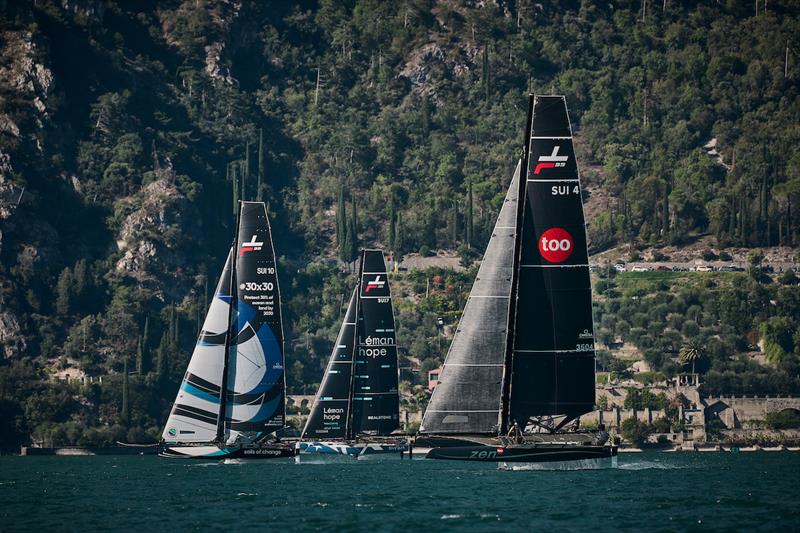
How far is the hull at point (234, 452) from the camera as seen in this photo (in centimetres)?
8981

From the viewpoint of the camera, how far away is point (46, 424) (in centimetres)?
16562

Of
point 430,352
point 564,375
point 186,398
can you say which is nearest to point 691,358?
point 430,352

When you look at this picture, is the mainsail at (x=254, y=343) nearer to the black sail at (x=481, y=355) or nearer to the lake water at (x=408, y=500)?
the lake water at (x=408, y=500)

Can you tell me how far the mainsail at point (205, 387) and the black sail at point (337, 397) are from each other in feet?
34.8

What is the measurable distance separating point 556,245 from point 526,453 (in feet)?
25.2

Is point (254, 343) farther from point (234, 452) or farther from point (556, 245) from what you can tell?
point (556, 245)

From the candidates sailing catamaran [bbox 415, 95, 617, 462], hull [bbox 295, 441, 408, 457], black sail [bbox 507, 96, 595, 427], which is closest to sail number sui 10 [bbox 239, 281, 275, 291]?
hull [bbox 295, 441, 408, 457]

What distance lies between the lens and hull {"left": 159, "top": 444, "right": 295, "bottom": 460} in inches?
3536

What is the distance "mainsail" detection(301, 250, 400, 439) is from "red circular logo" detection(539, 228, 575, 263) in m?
34.6

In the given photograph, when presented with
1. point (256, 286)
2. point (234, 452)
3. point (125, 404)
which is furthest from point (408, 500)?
point (125, 404)

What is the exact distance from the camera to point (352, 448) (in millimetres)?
100125

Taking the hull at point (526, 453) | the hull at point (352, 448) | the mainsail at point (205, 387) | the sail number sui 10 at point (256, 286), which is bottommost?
the hull at point (352, 448)

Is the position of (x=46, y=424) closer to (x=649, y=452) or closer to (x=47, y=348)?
(x=47, y=348)

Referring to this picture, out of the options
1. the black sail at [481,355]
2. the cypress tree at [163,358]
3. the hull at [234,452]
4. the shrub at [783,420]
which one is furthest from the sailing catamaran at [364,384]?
the cypress tree at [163,358]
